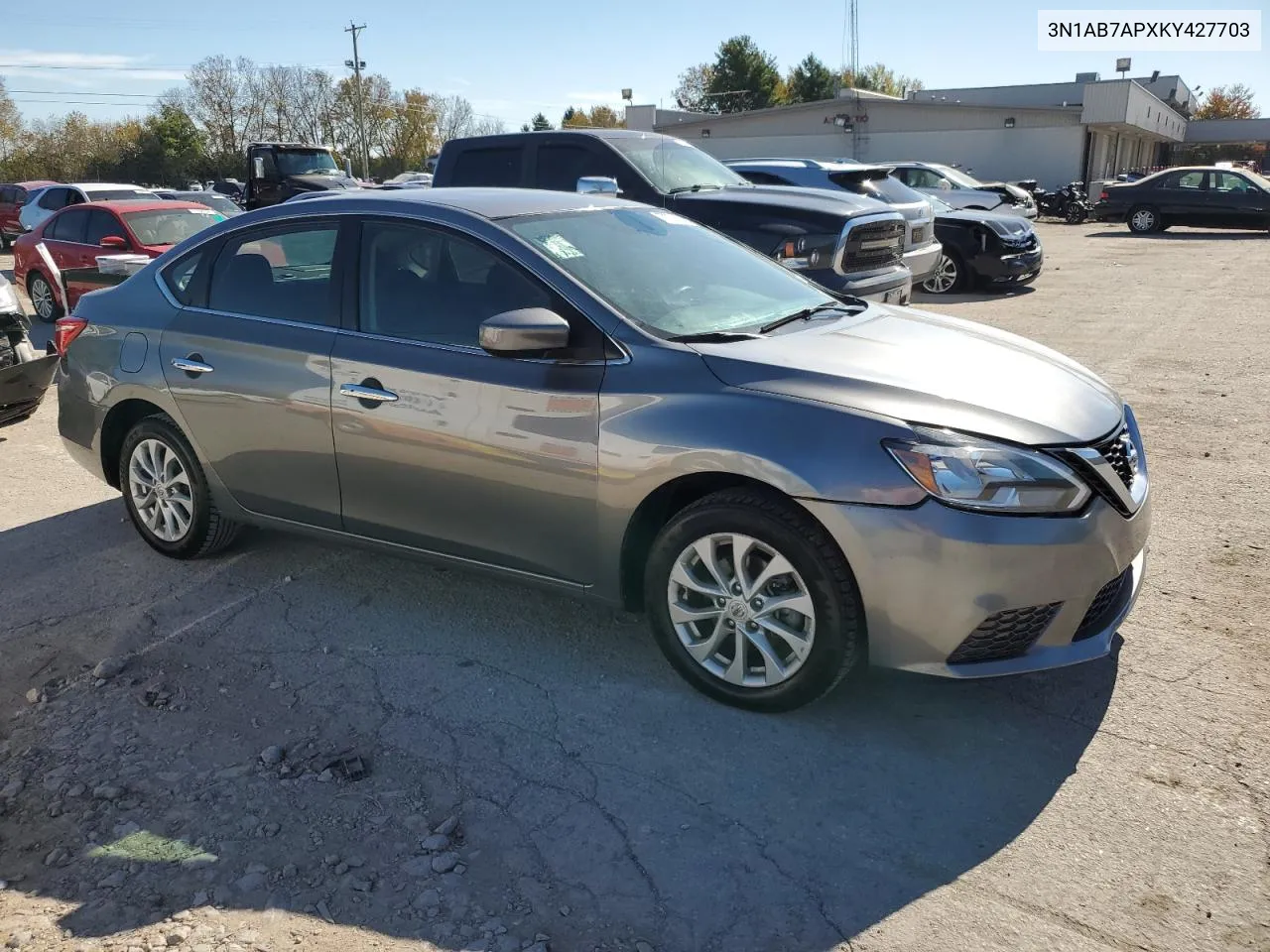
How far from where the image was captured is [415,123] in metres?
82.9

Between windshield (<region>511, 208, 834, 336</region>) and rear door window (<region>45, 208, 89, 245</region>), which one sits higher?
rear door window (<region>45, 208, 89, 245</region>)

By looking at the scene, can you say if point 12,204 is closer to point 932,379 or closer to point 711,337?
point 711,337

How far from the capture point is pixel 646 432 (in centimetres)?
350

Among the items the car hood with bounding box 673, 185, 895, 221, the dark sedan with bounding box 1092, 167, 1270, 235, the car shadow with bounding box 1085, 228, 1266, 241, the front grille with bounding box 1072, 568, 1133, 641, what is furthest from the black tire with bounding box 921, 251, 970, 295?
the dark sedan with bounding box 1092, 167, 1270, 235

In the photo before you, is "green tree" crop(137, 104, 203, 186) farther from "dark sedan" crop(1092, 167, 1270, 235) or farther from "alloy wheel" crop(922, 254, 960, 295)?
"alloy wheel" crop(922, 254, 960, 295)

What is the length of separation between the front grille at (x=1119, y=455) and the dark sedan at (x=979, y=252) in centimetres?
1087

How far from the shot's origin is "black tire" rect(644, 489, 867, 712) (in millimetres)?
3246

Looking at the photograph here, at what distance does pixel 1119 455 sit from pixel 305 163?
23.5 m

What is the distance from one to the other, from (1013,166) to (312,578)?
4687 cm

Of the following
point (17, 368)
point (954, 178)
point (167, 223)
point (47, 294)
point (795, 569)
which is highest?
point (954, 178)

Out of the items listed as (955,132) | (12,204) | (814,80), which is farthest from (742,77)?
(12,204)

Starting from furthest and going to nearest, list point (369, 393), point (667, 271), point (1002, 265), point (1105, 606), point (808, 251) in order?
point (1002, 265) → point (808, 251) → point (667, 271) → point (369, 393) → point (1105, 606)

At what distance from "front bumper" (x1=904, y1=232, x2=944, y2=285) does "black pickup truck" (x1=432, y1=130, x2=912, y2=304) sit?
1.22 m

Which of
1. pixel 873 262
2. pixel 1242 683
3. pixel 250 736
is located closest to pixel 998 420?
pixel 1242 683
